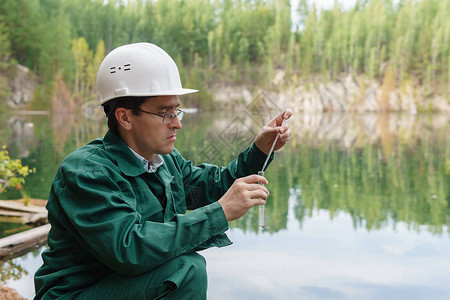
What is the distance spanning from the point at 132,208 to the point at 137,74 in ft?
1.60

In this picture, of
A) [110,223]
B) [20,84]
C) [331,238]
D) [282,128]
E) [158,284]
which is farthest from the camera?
[20,84]

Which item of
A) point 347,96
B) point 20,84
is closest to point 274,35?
point 347,96

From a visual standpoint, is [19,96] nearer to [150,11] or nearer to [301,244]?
[150,11]

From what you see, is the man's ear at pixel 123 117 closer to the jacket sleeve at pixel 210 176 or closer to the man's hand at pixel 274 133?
the jacket sleeve at pixel 210 176

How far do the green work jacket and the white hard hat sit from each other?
17 centimetres

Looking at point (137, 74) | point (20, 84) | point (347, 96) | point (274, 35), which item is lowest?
point (347, 96)

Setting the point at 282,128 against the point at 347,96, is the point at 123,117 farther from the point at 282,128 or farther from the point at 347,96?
the point at 347,96

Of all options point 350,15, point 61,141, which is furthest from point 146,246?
point 350,15

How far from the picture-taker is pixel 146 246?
1.43 meters

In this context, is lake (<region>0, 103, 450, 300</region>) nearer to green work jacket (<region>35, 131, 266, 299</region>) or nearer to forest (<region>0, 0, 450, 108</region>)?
green work jacket (<region>35, 131, 266, 299</region>)

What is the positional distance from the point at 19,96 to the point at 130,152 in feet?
133

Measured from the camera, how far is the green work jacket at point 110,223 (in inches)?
56.4

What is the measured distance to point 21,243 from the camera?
3561mm

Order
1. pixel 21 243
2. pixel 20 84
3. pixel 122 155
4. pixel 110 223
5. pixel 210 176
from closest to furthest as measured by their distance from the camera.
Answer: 1. pixel 110 223
2. pixel 122 155
3. pixel 210 176
4. pixel 21 243
5. pixel 20 84
